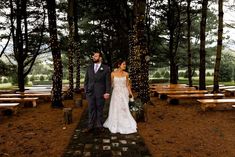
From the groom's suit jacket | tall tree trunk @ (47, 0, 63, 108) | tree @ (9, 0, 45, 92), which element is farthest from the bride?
tree @ (9, 0, 45, 92)

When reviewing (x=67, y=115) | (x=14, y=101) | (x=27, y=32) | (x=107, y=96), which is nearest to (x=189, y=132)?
(x=107, y=96)

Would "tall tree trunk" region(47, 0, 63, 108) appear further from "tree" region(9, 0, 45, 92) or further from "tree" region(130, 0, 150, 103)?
"tree" region(9, 0, 45, 92)

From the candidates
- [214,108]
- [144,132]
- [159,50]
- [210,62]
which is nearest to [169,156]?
[144,132]

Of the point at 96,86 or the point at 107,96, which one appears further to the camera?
the point at 96,86

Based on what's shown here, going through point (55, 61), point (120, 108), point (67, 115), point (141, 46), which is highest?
point (141, 46)

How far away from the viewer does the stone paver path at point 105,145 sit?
7.62m

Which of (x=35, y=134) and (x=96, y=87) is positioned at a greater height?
(x=96, y=87)

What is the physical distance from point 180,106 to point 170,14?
15.6m

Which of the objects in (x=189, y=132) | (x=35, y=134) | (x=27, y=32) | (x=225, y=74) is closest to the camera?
(x=35, y=134)

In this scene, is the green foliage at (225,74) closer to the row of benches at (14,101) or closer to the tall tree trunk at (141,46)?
the row of benches at (14,101)

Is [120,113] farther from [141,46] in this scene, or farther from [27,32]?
[27,32]

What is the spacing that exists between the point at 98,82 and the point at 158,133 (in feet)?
8.19

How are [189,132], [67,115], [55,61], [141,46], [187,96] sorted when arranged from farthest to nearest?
1. [187,96]
2. [55,61]
3. [141,46]
4. [67,115]
5. [189,132]

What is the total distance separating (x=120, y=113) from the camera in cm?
1077
